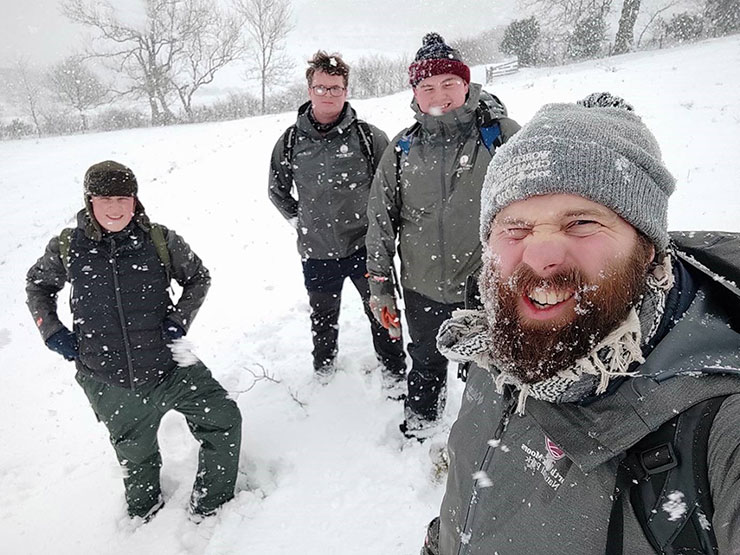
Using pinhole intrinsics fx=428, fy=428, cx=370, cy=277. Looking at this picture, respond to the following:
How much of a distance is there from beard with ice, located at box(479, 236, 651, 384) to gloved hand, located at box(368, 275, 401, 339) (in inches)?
74.3

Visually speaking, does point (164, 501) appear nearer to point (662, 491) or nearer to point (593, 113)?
point (662, 491)

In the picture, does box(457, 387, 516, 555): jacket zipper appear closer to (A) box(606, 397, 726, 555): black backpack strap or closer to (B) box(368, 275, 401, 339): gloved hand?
(A) box(606, 397, 726, 555): black backpack strap

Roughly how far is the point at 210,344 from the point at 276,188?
232 centimetres

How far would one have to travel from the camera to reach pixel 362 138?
11.1 ft

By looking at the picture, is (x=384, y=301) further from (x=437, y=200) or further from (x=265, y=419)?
(x=265, y=419)

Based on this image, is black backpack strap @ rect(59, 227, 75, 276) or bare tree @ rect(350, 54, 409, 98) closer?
black backpack strap @ rect(59, 227, 75, 276)

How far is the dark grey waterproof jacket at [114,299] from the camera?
8.49ft

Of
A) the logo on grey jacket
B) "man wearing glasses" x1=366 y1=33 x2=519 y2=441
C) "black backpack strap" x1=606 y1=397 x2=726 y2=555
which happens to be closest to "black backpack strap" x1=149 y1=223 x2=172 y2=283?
"man wearing glasses" x1=366 y1=33 x2=519 y2=441

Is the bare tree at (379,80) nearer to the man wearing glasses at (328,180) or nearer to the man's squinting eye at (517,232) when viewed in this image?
the man wearing glasses at (328,180)

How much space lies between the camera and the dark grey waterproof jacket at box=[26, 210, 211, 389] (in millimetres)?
2588

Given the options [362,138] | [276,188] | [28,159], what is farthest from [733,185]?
[28,159]

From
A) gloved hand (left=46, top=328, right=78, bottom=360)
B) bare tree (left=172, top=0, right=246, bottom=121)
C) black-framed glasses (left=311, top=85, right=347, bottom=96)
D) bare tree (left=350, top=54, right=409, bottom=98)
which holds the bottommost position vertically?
gloved hand (left=46, top=328, right=78, bottom=360)

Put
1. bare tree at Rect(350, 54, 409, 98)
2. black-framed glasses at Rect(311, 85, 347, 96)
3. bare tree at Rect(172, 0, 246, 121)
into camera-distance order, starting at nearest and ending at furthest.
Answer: black-framed glasses at Rect(311, 85, 347, 96), bare tree at Rect(350, 54, 409, 98), bare tree at Rect(172, 0, 246, 121)

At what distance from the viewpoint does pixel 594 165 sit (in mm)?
1085
